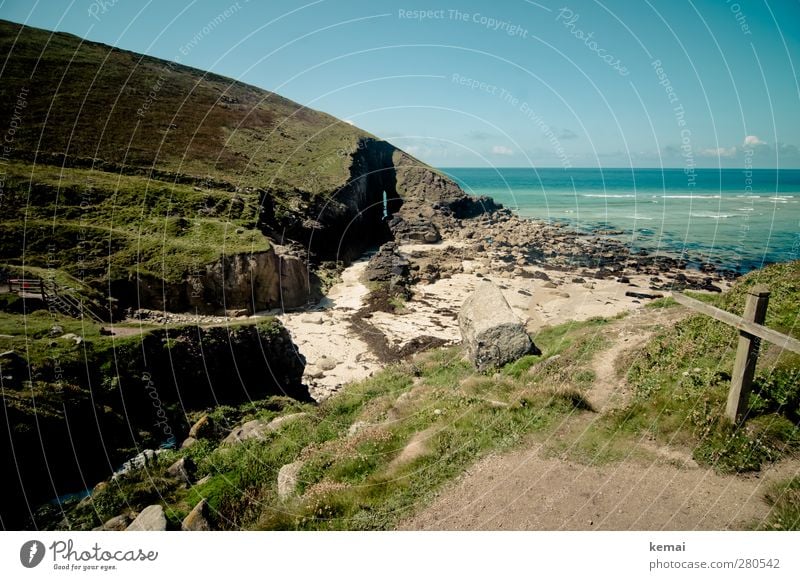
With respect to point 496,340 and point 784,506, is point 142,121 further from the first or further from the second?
point 784,506

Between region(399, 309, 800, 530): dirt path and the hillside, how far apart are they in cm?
2085

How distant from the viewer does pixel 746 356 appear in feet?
23.7

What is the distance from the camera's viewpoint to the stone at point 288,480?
8516 mm

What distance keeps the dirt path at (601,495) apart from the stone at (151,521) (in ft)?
16.2

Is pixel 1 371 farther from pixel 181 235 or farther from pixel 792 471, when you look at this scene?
pixel 181 235

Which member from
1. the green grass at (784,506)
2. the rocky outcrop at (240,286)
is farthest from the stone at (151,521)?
the rocky outcrop at (240,286)

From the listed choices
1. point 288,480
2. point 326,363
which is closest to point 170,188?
point 326,363

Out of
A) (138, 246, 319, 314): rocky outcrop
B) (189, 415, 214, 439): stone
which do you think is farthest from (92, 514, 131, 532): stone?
(138, 246, 319, 314): rocky outcrop

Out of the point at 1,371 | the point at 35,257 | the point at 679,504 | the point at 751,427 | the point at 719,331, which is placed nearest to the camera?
the point at 679,504

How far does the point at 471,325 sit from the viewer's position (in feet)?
50.6

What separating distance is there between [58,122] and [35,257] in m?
26.1

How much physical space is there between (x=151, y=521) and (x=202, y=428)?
215 inches

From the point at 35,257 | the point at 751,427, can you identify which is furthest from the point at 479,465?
the point at 35,257

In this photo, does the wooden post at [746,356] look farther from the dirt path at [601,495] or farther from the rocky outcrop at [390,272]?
the rocky outcrop at [390,272]
